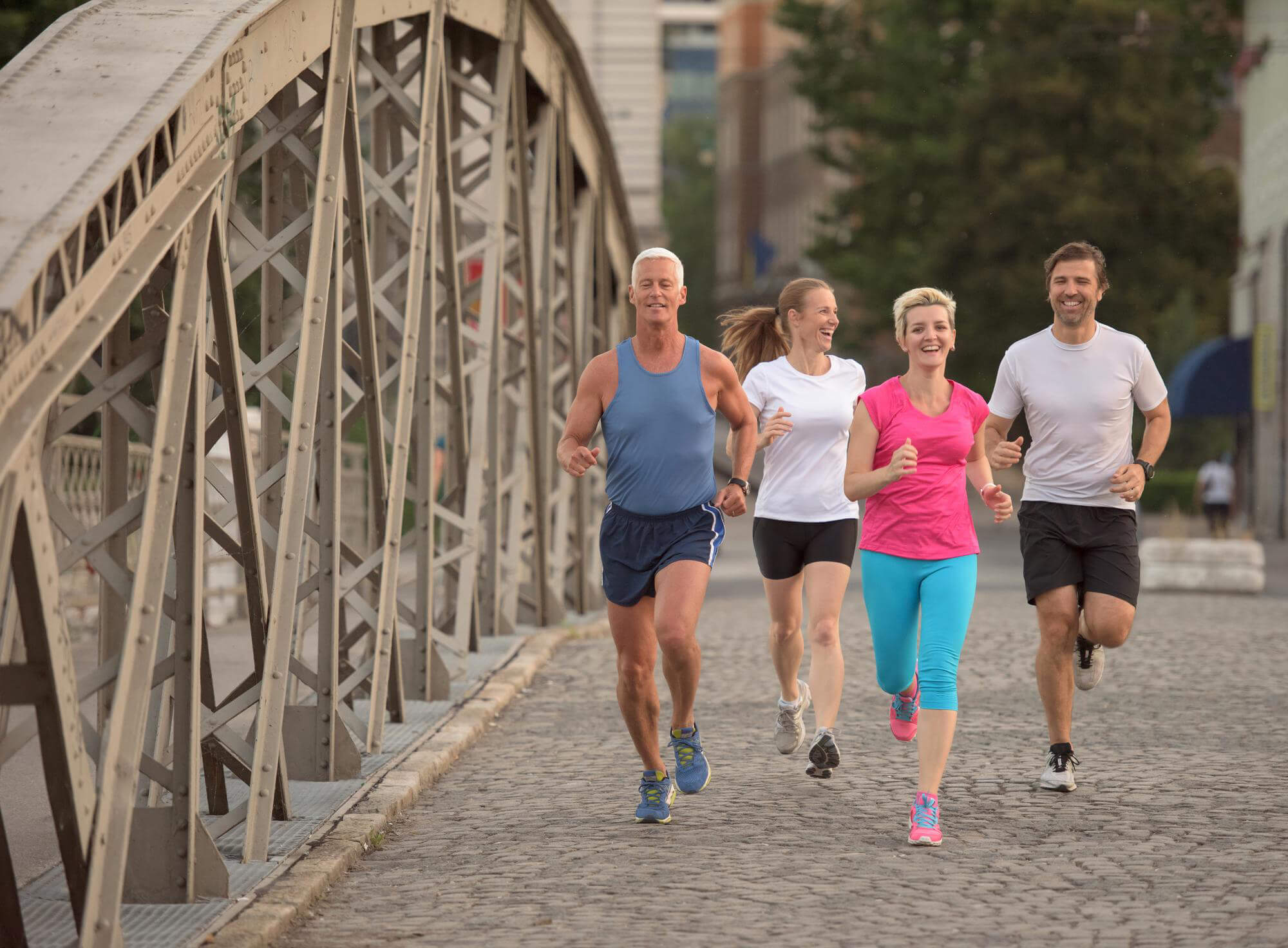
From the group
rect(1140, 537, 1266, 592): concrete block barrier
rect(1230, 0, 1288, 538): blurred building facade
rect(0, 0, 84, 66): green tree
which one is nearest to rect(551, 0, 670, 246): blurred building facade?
rect(1230, 0, 1288, 538): blurred building facade

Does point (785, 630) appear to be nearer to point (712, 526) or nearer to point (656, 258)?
point (712, 526)

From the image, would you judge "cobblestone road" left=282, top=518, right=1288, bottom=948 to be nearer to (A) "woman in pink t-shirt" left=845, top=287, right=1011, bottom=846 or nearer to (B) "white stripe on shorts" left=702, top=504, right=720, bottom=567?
(A) "woman in pink t-shirt" left=845, top=287, right=1011, bottom=846

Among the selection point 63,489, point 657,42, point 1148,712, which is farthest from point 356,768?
point 657,42

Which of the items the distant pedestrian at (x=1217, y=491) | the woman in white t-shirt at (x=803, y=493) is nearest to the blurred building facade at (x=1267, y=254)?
the distant pedestrian at (x=1217, y=491)

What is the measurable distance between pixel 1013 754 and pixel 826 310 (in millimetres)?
2015

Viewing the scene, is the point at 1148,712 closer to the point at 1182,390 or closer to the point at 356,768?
the point at 356,768

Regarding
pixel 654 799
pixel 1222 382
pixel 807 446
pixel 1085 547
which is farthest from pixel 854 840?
pixel 1222 382

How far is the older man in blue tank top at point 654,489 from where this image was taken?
7.79 metres

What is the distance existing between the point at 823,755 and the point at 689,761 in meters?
0.80

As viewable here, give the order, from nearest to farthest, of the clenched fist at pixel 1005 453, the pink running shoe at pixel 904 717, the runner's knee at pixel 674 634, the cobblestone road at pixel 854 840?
the cobblestone road at pixel 854 840 < the runner's knee at pixel 674 634 < the clenched fist at pixel 1005 453 < the pink running shoe at pixel 904 717

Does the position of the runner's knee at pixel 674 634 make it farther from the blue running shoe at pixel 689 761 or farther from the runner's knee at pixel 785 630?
the runner's knee at pixel 785 630

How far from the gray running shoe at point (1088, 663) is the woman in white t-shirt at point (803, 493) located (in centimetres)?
98

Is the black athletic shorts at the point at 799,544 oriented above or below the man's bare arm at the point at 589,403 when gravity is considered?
below

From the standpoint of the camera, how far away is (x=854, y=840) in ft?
24.5
